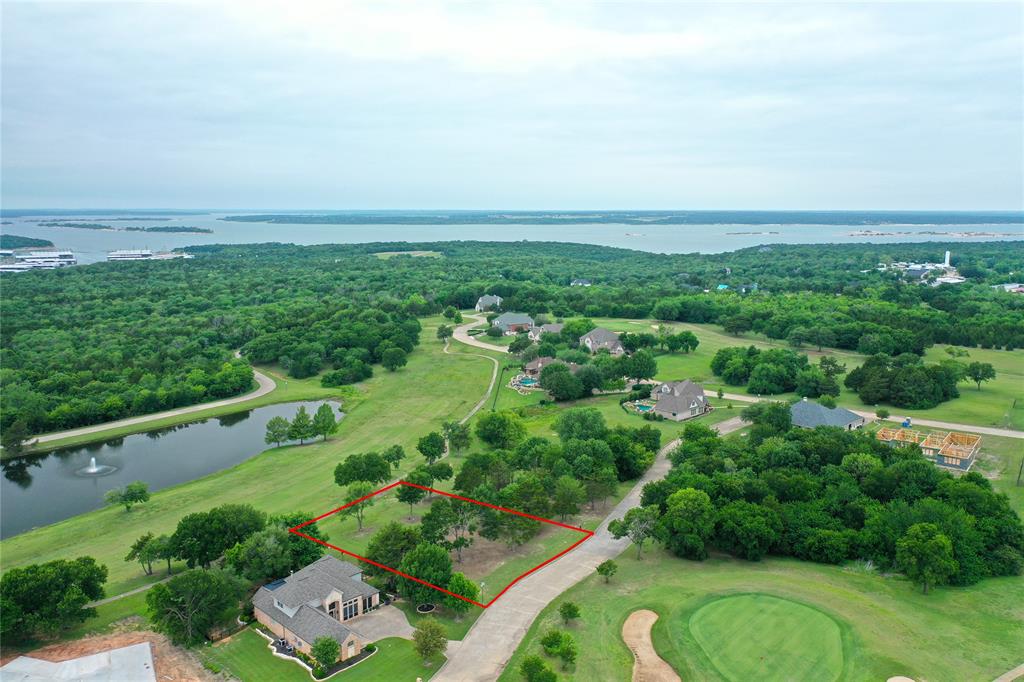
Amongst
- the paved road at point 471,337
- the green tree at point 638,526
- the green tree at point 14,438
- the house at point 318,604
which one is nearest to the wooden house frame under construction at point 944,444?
the green tree at point 638,526

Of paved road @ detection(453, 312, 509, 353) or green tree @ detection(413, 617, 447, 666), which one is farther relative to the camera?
paved road @ detection(453, 312, 509, 353)

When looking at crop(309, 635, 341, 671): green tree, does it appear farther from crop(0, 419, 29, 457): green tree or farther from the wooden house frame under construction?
crop(0, 419, 29, 457): green tree

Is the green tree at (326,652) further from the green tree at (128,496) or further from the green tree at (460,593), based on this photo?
the green tree at (128,496)

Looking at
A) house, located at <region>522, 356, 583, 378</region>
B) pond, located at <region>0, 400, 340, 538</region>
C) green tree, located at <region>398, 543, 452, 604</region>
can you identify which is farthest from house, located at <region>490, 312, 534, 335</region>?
green tree, located at <region>398, 543, 452, 604</region>

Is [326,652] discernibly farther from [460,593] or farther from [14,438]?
[14,438]

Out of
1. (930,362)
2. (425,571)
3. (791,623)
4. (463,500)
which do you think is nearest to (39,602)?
(425,571)
